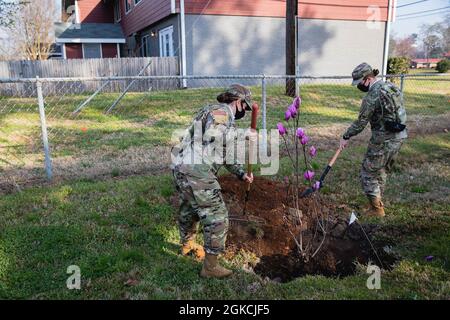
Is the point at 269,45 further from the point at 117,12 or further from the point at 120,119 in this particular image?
the point at 117,12

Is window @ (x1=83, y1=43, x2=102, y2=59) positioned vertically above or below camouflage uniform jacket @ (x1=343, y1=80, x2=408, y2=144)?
above

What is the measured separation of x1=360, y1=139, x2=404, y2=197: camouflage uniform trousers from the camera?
4695mm

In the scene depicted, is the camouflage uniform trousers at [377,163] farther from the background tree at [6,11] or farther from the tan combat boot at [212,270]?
the background tree at [6,11]

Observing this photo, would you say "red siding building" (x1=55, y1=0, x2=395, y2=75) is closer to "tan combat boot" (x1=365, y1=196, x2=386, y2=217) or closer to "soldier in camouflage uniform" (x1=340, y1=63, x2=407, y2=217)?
"soldier in camouflage uniform" (x1=340, y1=63, x2=407, y2=217)

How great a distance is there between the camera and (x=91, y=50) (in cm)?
2473

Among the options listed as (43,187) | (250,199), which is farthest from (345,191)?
(43,187)

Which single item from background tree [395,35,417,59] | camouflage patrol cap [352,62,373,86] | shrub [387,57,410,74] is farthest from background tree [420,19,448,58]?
camouflage patrol cap [352,62,373,86]

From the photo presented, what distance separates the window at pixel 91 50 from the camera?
2455cm

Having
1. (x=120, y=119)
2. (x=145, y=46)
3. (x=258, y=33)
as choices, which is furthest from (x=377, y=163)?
(x=145, y=46)

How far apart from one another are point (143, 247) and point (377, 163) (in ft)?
9.69

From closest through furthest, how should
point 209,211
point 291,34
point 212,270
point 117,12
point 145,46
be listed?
point 209,211 < point 212,270 < point 291,34 < point 145,46 < point 117,12

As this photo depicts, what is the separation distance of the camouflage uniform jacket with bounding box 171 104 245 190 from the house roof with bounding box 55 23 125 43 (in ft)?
73.6
